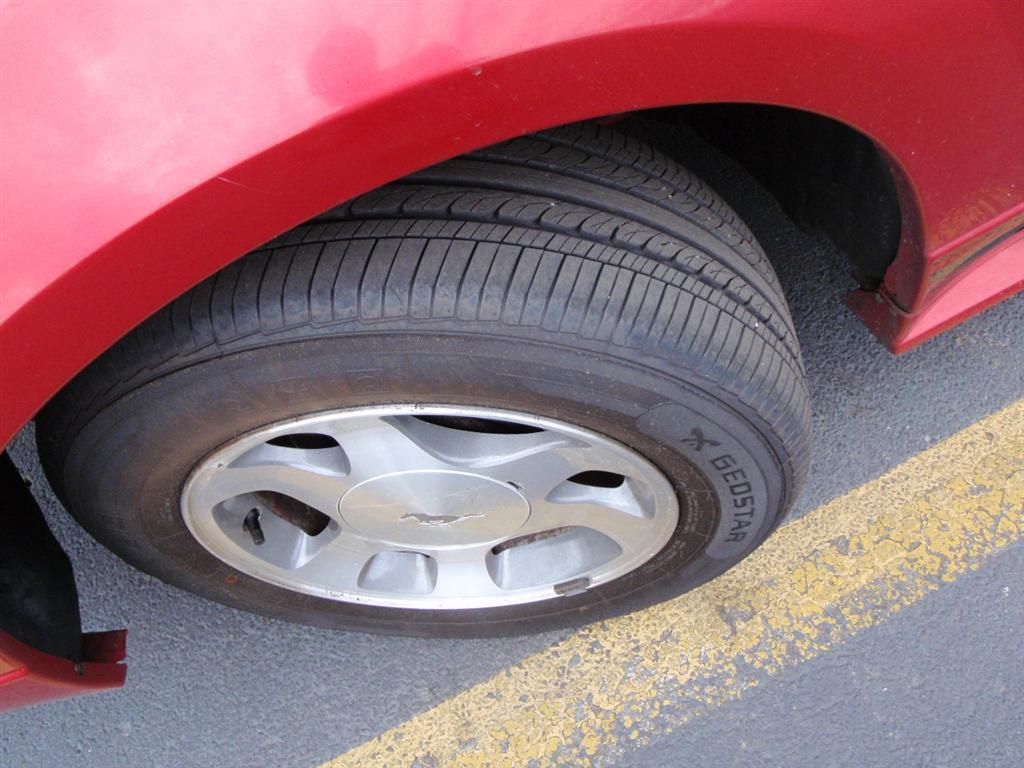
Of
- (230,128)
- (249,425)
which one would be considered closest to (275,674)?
(249,425)

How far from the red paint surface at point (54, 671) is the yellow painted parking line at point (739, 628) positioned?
499 millimetres

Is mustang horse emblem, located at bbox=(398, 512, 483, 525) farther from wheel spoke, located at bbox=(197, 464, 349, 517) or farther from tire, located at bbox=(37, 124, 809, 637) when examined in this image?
tire, located at bbox=(37, 124, 809, 637)

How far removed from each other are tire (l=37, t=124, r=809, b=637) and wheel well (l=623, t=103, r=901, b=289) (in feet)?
0.76

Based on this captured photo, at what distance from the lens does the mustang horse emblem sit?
1.60 metres

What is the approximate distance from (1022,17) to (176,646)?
1913 millimetres

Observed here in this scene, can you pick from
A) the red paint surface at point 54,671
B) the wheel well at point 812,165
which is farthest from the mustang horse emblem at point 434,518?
the wheel well at point 812,165

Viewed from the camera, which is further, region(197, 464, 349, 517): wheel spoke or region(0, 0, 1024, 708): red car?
region(197, 464, 349, 517): wheel spoke

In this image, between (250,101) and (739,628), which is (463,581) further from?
(250,101)

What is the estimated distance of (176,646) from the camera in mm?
2012

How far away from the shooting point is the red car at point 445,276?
95cm

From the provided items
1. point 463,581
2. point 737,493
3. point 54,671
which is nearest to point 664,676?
point 463,581

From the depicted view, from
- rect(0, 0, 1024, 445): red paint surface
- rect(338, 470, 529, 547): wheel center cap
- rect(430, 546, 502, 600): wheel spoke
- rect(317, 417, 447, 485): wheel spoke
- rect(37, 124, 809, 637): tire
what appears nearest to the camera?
rect(0, 0, 1024, 445): red paint surface

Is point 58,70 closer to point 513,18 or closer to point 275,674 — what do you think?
point 513,18

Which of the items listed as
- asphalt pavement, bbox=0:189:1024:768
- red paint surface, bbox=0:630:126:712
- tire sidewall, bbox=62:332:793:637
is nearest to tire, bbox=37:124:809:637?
tire sidewall, bbox=62:332:793:637
